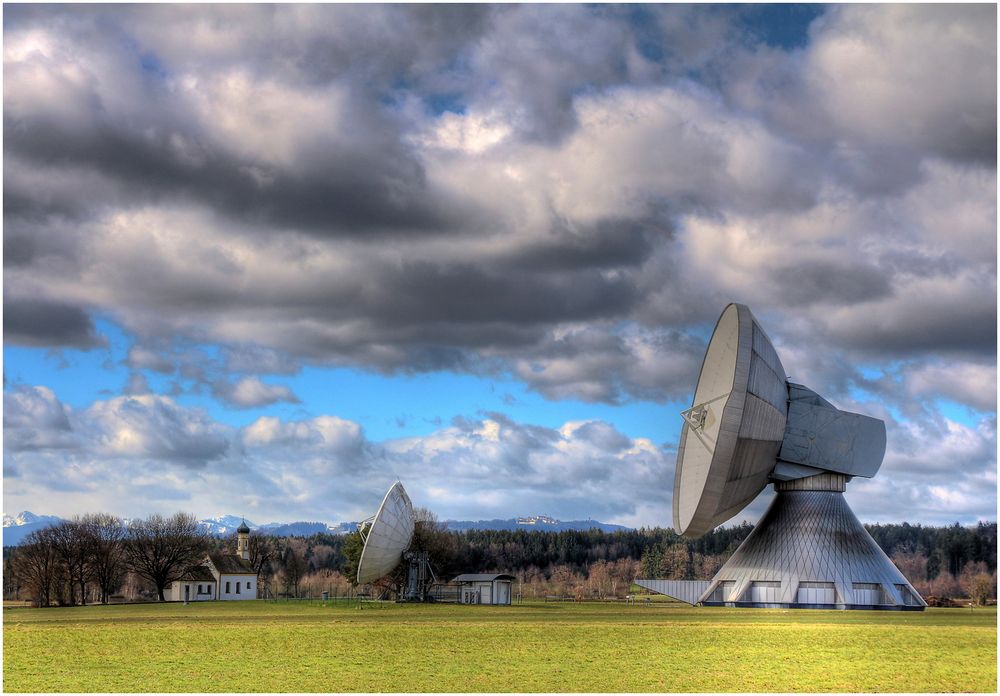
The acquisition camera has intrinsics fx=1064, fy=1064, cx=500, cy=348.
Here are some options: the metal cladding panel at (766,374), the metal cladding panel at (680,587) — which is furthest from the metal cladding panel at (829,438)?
the metal cladding panel at (680,587)

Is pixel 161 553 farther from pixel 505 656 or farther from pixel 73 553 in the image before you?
pixel 505 656

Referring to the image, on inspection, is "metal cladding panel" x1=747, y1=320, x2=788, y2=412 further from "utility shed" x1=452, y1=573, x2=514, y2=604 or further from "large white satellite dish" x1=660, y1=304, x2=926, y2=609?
"utility shed" x1=452, y1=573, x2=514, y2=604

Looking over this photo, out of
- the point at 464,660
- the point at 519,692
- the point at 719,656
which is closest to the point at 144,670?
the point at 464,660

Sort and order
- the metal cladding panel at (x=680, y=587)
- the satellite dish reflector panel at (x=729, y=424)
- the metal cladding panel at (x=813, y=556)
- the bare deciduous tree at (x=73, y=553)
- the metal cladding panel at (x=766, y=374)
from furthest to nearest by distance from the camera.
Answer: the bare deciduous tree at (x=73, y=553) → the metal cladding panel at (x=680, y=587) → the metal cladding panel at (x=813, y=556) → the metal cladding panel at (x=766, y=374) → the satellite dish reflector panel at (x=729, y=424)

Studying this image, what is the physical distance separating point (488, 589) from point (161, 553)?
32853mm

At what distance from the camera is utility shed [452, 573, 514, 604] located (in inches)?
3132

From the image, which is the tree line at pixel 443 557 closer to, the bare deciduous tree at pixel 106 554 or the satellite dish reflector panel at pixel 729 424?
the bare deciduous tree at pixel 106 554

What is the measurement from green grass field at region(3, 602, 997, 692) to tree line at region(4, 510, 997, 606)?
4223 centimetres

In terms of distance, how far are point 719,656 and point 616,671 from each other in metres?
4.93

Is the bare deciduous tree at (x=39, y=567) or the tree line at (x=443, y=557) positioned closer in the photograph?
the bare deciduous tree at (x=39, y=567)

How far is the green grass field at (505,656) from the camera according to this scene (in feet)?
75.4

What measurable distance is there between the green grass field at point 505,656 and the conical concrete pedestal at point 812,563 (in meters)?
9.57

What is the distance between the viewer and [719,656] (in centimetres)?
2881

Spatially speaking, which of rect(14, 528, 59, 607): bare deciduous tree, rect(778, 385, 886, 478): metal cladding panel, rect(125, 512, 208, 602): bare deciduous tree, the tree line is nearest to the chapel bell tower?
the tree line
